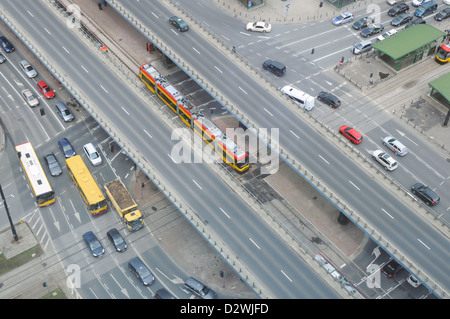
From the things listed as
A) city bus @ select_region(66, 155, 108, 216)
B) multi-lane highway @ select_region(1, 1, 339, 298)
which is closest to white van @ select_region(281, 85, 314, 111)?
multi-lane highway @ select_region(1, 1, 339, 298)

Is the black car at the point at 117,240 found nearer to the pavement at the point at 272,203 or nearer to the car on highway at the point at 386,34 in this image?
the pavement at the point at 272,203

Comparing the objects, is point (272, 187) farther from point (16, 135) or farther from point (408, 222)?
point (16, 135)

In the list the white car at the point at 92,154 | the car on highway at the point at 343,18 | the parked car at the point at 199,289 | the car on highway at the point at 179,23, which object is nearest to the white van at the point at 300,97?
the car on highway at the point at 179,23

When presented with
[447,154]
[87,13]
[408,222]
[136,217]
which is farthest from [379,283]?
[87,13]

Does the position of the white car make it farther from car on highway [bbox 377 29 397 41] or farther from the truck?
car on highway [bbox 377 29 397 41]

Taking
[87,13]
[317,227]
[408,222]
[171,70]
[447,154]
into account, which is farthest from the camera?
[87,13]

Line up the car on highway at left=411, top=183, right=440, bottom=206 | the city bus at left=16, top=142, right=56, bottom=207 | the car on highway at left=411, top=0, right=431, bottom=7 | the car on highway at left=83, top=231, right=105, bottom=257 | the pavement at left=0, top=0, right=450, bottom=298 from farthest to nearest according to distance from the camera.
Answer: the car on highway at left=411, top=0, right=431, bottom=7, the car on highway at left=411, top=183, right=440, bottom=206, the city bus at left=16, top=142, right=56, bottom=207, the car on highway at left=83, top=231, right=105, bottom=257, the pavement at left=0, top=0, right=450, bottom=298
